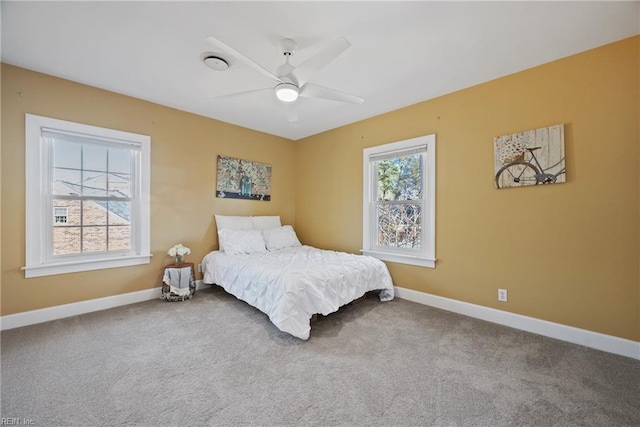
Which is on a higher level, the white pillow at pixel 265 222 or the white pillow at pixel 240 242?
the white pillow at pixel 265 222

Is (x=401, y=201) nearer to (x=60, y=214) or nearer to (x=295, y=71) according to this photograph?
(x=295, y=71)

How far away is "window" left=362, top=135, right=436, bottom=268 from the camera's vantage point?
325cm

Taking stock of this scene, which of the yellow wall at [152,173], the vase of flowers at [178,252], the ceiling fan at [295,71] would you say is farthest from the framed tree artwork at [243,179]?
the ceiling fan at [295,71]

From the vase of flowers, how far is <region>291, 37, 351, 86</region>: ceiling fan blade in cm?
258

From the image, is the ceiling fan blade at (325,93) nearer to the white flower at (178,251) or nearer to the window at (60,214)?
the white flower at (178,251)

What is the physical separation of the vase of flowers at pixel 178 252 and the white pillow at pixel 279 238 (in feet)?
3.74

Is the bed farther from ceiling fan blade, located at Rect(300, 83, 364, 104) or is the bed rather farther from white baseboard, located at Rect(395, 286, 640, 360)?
ceiling fan blade, located at Rect(300, 83, 364, 104)

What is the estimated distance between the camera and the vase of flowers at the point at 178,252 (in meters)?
3.37

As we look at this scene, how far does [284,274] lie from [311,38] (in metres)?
2.08

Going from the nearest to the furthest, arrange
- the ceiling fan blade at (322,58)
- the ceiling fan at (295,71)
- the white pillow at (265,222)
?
the ceiling fan blade at (322,58) → the ceiling fan at (295,71) → the white pillow at (265,222)

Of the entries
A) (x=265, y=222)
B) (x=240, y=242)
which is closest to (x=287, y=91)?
(x=240, y=242)

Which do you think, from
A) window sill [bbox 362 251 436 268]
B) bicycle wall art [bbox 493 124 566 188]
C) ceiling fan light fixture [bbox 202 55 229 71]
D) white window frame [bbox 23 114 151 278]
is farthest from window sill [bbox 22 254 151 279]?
bicycle wall art [bbox 493 124 566 188]

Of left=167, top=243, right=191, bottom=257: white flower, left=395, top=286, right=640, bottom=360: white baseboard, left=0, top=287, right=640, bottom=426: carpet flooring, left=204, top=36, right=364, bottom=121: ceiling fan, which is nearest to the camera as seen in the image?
left=0, top=287, right=640, bottom=426: carpet flooring

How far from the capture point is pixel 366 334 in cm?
245
